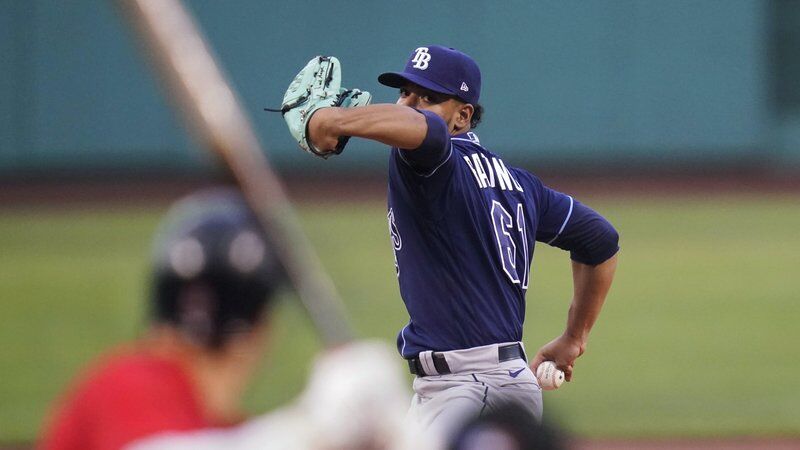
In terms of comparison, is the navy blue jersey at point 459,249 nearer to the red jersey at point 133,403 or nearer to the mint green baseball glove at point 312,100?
the mint green baseball glove at point 312,100

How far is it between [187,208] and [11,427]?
6.48 meters

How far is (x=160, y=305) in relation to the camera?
76.4 inches

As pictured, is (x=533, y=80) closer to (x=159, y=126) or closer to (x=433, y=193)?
(x=159, y=126)

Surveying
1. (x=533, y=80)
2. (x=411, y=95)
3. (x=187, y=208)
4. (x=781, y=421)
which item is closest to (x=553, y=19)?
(x=533, y=80)

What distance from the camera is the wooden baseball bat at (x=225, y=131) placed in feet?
6.25

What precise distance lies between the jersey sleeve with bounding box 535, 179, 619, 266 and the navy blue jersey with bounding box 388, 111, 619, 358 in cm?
23

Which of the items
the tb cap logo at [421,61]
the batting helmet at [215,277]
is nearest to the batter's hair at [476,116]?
the tb cap logo at [421,61]

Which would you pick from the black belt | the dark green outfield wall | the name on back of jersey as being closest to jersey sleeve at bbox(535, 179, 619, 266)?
the name on back of jersey

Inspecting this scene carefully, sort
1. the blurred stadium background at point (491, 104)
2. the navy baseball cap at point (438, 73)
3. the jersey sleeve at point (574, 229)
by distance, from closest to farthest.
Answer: the navy baseball cap at point (438, 73)
the jersey sleeve at point (574, 229)
the blurred stadium background at point (491, 104)

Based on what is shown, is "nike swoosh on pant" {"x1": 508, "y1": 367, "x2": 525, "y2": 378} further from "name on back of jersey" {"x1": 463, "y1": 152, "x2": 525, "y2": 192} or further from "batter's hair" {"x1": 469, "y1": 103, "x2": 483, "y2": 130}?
"batter's hair" {"x1": 469, "y1": 103, "x2": 483, "y2": 130}

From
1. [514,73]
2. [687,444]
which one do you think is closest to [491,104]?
[514,73]

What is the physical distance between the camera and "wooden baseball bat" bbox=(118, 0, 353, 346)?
1.91 m

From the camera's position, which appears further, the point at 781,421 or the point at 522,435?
the point at 781,421

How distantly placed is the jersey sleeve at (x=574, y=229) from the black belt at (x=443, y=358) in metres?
0.48
